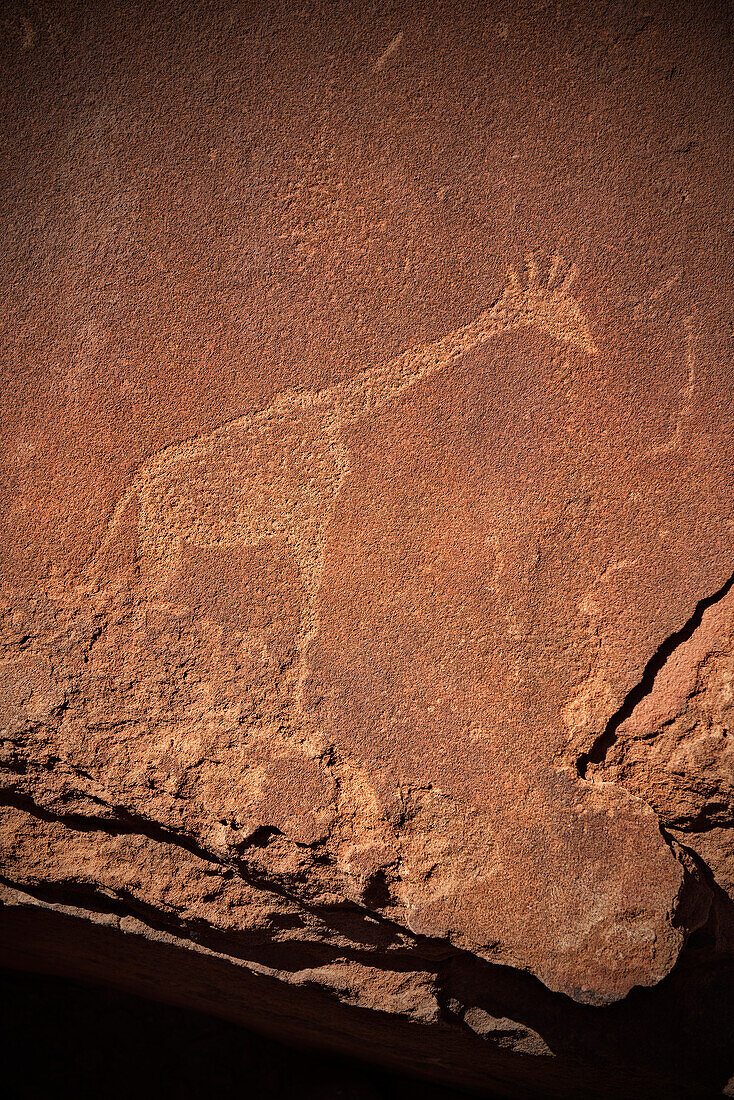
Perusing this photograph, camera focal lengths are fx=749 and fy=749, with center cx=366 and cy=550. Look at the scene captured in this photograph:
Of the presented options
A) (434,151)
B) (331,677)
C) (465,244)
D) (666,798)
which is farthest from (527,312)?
(666,798)

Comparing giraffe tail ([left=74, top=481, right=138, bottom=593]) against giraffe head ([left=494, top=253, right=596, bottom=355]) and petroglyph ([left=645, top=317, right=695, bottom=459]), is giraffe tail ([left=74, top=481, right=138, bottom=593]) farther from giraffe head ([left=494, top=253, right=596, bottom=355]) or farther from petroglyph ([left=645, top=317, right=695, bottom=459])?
petroglyph ([left=645, top=317, right=695, bottom=459])

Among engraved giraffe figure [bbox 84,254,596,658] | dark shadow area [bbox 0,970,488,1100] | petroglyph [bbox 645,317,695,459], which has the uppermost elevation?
petroglyph [bbox 645,317,695,459]

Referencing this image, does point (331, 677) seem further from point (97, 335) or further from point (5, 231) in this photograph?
point (5, 231)

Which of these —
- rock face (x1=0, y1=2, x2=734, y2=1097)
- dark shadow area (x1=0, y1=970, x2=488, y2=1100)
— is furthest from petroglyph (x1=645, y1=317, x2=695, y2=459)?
dark shadow area (x1=0, y1=970, x2=488, y2=1100)

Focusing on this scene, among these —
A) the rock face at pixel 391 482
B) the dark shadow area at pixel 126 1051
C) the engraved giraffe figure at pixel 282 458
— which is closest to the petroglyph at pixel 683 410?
the rock face at pixel 391 482

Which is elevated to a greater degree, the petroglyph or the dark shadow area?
the petroglyph

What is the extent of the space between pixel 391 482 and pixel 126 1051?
150 cm

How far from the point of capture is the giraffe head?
2.99 feet

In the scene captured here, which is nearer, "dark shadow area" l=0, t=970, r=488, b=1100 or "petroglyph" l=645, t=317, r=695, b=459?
"petroglyph" l=645, t=317, r=695, b=459

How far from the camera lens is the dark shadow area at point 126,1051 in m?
1.61

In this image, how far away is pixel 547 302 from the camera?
916mm

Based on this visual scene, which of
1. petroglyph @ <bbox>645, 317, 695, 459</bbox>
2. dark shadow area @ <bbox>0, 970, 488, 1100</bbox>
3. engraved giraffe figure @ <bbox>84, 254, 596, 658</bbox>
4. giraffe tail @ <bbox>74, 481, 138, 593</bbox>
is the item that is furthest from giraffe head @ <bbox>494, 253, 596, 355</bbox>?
dark shadow area @ <bbox>0, 970, 488, 1100</bbox>

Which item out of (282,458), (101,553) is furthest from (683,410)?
(101,553)

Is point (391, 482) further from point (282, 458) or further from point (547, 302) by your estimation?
point (547, 302)
